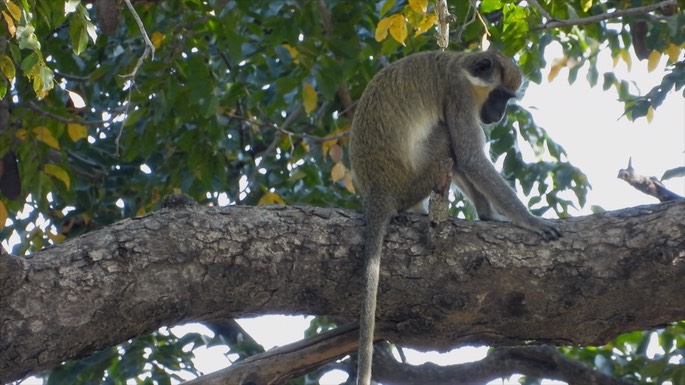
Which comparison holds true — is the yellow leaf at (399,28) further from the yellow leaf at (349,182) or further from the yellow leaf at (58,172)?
the yellow leaf at (58,172)

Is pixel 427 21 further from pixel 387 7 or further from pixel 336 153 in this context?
pixel 336 153

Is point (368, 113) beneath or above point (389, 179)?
above

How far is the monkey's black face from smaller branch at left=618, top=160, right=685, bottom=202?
4.18ft

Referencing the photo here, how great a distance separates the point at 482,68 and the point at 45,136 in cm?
245

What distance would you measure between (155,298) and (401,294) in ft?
3.15

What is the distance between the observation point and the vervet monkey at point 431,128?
504cm

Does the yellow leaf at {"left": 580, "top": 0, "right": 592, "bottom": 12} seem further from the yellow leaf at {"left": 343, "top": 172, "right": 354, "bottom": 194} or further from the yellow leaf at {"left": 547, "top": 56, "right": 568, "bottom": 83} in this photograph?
the yellow leaf at {"left": 343, "top": 172, "right": 354, "bottom": 194}

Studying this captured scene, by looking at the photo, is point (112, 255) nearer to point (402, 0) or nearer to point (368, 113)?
point (368, 113)

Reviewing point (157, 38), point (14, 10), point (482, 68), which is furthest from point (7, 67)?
point (482, 68)

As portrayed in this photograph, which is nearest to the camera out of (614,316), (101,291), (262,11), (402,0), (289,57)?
(101,291)

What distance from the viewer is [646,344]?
5.66 metres

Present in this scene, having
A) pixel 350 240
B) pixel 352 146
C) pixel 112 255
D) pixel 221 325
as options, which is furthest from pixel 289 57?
pixel 112 255

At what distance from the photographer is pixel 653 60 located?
6.48 metres

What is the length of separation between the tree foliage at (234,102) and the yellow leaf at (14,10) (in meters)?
1.15
